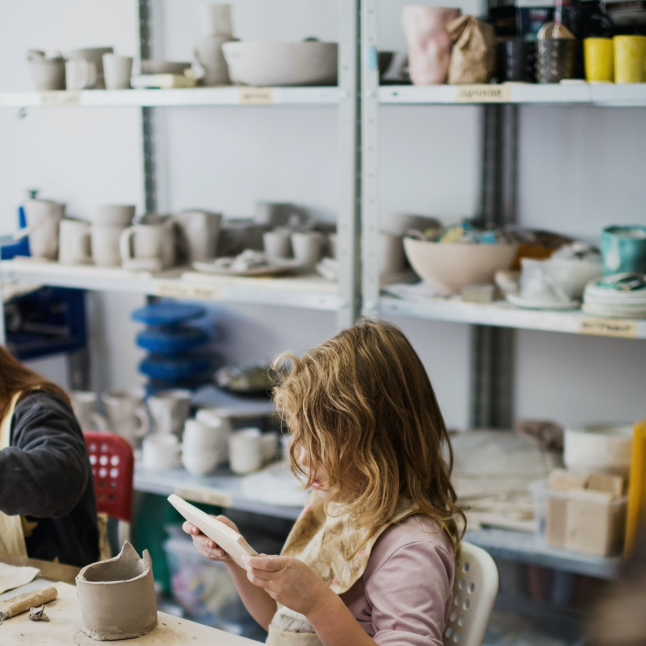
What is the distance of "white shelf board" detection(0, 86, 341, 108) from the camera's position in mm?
1817

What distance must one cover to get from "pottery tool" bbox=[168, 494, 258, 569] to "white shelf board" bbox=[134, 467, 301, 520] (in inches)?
38.0

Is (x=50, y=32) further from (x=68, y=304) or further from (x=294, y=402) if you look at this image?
(x=294, y=402)

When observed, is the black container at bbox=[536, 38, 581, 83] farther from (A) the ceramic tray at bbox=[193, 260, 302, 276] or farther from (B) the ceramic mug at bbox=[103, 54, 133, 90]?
(B) the ceramic mug at bbox=[103, 54, 133, 90]

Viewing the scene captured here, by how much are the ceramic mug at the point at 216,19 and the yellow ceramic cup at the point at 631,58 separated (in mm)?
956

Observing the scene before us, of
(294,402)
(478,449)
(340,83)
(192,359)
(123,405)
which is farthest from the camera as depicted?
(192,359)

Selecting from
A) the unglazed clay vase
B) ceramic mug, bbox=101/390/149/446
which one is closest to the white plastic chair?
the unglazed clay vase

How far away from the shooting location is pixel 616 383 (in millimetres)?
2166

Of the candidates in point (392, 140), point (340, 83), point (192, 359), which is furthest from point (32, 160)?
point (340, 83)

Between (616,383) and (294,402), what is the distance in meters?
1.36

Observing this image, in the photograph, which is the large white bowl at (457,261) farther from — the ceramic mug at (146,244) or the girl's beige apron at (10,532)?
the girl's beige apron at (10,532)

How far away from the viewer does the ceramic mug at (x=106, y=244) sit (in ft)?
7.30

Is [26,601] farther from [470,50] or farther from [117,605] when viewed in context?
[470,50]

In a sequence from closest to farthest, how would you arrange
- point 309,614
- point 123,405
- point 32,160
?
point 309,614
point 123,405
point 32,160

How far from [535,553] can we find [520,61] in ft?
3.47
